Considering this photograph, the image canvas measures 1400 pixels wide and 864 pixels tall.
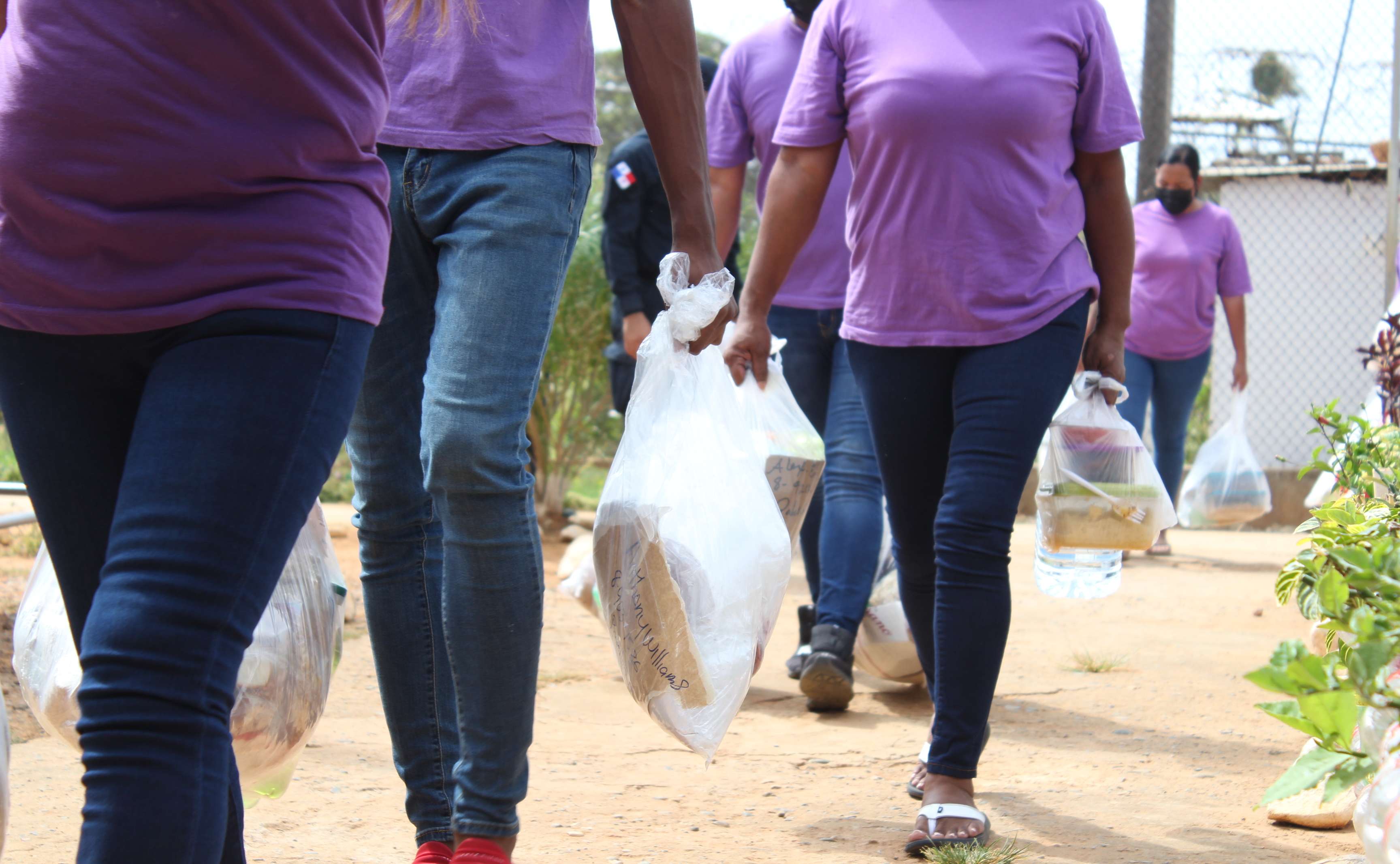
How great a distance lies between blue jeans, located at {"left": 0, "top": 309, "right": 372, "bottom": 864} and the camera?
1.21m

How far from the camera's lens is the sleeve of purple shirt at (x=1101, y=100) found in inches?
103

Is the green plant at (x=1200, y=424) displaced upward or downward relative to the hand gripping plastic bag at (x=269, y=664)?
downward

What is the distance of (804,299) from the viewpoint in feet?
12.5

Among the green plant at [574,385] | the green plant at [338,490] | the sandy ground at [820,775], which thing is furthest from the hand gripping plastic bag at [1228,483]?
the green plant at [338,490]

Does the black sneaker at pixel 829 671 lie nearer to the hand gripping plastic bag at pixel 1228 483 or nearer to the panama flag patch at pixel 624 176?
the panama flag patch at pixel 624 176

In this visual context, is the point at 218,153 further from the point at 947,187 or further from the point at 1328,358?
the point at 1328,358

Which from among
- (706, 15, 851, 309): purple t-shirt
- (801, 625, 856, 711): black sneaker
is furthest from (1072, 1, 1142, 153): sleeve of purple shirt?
(801, 625, 856, 711): black sneaker

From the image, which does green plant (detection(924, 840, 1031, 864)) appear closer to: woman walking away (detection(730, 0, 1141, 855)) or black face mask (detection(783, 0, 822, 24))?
woman walking away (detection(730, 0, 1141, 855))

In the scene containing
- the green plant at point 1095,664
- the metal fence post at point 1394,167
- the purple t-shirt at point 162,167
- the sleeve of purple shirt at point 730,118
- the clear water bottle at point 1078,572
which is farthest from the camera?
the metal fence post at point 1394,167

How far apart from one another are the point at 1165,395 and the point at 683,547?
16.2 feet

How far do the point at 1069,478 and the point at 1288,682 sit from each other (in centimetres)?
174

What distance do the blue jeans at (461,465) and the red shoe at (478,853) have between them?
17mm

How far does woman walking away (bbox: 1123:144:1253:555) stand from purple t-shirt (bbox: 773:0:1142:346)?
12.7ft

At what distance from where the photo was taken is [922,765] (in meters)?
2.71
